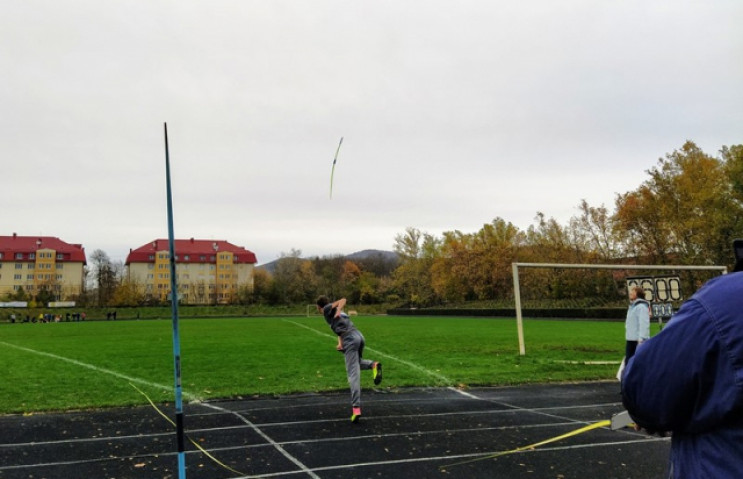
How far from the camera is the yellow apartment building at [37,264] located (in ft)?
401

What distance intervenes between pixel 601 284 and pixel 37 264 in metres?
130

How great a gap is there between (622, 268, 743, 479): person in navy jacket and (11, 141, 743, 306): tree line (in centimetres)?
3317

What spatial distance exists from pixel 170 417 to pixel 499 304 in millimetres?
55643

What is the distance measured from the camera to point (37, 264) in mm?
123500

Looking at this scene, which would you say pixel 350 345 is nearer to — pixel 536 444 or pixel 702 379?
pixel 536 444

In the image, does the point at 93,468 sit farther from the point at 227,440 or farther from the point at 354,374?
the point at 354,374

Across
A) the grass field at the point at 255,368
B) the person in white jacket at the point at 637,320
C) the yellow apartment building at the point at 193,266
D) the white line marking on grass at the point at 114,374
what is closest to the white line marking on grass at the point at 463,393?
the grass field at the point at 255,368

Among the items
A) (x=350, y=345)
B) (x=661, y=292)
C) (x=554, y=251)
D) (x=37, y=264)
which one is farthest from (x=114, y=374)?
(x=37, y=264)

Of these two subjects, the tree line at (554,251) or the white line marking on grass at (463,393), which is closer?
the white line marking on grass at (463,393)

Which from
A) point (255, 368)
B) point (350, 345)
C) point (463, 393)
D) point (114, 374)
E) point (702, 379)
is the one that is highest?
point (702, 379)

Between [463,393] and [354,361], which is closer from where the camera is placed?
[354,361]

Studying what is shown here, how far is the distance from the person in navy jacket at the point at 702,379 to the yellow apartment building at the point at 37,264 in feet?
450

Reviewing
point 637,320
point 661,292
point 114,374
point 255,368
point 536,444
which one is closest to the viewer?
point 536,444

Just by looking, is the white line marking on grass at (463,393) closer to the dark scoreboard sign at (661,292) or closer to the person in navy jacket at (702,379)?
the dark scoreboard sign at (661,292)
